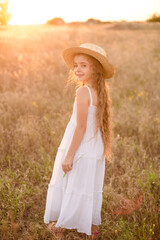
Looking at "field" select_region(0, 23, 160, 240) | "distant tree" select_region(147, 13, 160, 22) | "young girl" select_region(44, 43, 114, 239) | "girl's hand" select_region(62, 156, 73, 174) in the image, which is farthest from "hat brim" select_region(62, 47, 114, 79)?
"distant tree" select_region(147, 13, 160, 22)

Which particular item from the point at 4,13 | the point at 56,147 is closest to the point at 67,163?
the point at 4,13

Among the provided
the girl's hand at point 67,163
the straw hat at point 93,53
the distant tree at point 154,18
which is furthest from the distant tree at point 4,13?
the distant tree at point 154,18

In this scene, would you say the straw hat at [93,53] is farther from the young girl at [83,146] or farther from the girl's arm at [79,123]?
the girl's arm at [79,123]

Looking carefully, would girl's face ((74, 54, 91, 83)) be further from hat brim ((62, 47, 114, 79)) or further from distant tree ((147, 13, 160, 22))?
distant tree ((147, 13, 160, 22))

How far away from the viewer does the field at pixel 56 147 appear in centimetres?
227

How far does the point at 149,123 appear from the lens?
4008 millimetres

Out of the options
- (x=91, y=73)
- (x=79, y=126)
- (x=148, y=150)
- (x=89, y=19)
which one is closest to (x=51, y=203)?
(x=79, y=126)

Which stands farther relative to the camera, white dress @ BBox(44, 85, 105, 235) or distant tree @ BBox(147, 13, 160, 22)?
distant tree @ BBox(147, 13, 160, 22)

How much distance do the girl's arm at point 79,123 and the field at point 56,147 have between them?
0.79 meters

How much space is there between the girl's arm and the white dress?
0.23 ft

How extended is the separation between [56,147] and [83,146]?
5.24ft

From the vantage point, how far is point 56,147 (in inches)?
135

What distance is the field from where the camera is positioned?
7.44ft

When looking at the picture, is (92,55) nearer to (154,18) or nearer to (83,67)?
(83,67)
